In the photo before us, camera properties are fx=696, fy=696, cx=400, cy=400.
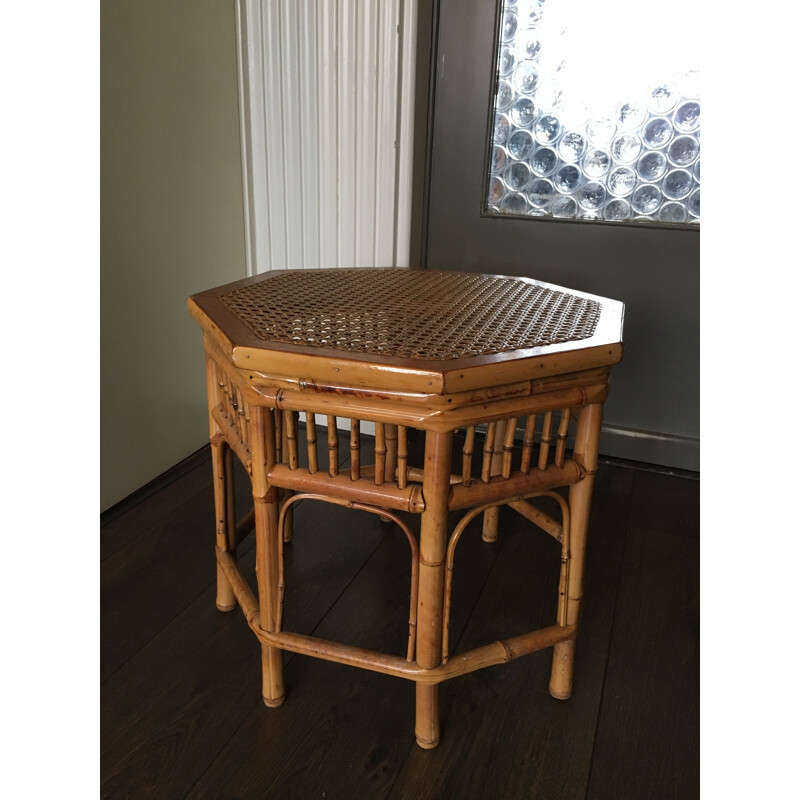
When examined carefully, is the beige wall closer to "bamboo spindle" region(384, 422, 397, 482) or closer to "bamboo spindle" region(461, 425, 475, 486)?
"bamboo spindle" region(384, 422, 397, 482)

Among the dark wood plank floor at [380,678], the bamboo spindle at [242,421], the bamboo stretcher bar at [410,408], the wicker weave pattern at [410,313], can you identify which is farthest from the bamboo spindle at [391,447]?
the bamboo stretcher bar at [410,408]

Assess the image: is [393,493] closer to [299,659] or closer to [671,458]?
[299,659]

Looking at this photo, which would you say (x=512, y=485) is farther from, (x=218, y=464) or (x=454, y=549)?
(x=218, y=464)

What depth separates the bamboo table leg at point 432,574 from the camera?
2.71 feet

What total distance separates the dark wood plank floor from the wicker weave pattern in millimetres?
547

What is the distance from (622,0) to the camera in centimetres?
156

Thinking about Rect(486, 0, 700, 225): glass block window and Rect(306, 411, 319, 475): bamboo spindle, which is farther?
Rect(486, 0, 700, 225): glass block window

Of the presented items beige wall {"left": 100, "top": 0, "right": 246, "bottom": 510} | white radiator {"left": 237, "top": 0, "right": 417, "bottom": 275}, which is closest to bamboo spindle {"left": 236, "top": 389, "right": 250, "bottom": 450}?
beige wall {"left": 100, "top": 0, "right": 246, "bottom": 510}

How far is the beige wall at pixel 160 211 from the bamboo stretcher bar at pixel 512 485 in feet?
3.01

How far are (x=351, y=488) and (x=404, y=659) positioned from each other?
0.26 meters

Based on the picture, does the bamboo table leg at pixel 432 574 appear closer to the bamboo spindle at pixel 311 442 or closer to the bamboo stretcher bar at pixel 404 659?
the bamboo stretcher bar at pixel 404 659

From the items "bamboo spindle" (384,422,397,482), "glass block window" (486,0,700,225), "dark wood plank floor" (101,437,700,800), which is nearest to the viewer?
"dark wood plank floor" (101,437,700,800)

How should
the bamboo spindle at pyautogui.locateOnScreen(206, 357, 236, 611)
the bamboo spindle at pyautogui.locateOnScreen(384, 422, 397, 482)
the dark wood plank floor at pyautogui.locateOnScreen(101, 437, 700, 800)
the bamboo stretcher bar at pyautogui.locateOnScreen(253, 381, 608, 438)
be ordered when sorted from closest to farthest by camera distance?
the bamboo stretcher bar at pyautogui.locateOnScreen(253, 381, 608, 438) < the dark wood plank floor at pyautogui.locateOnScreen(101, 437, 700, 800) < the bamboo spindle at pyautogui.locateOnScreen(206, 357, 236, 611) < the bamboo spindle at pyautogui.locateOnScreen(384, 422, 397, 482)

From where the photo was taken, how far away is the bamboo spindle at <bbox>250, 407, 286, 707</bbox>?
884 mm
